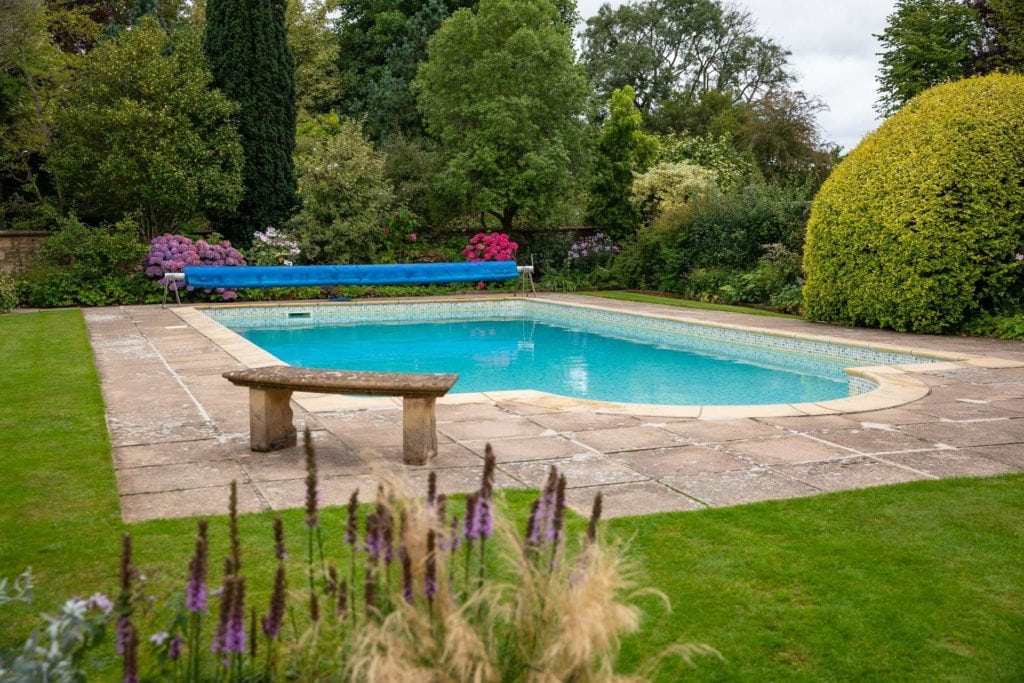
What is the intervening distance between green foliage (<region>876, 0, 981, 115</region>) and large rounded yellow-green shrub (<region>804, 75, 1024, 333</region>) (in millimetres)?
9921

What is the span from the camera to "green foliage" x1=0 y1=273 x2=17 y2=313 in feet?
40.9

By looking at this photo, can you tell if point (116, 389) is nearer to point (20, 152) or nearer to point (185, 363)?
point (185, 363)

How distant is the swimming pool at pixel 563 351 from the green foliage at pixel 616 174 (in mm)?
4983

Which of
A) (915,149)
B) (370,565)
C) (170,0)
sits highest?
(170,0)

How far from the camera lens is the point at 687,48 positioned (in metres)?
35.8

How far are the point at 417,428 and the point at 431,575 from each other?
2641mm

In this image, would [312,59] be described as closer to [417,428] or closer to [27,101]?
[27,101]

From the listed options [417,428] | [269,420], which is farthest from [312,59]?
[417,428]

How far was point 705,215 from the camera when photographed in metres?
15.3

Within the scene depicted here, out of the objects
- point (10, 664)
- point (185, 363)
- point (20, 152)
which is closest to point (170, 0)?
point (20, 152)

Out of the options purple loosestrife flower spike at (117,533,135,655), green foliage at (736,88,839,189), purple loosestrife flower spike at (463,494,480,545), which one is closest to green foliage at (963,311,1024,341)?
purple loosestrife flower spike at (463,494,480,545)

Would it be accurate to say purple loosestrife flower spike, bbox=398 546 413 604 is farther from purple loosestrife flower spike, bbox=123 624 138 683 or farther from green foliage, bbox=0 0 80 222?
green foliage, bbox=0 0 80 222

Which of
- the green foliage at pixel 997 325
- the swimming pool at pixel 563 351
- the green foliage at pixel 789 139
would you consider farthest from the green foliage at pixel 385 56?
the green foliage at pixel 997 325

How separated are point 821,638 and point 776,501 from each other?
129cm
